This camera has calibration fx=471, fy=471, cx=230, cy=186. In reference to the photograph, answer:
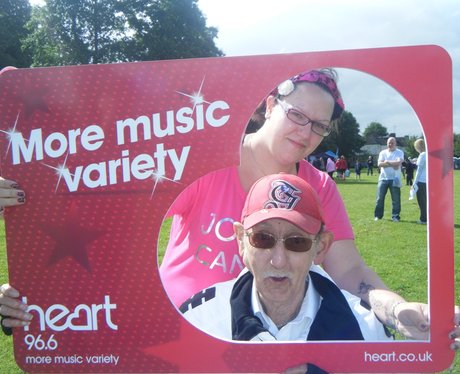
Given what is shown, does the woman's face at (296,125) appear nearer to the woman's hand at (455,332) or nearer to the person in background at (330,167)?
the person in background at (330,167)

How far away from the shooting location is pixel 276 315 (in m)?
2.04

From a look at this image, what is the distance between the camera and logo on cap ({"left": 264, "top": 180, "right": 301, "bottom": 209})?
1868 millimetres

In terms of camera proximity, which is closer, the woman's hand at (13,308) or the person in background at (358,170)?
the woman's hand at (13,308)

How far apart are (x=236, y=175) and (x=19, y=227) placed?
3.19 feet

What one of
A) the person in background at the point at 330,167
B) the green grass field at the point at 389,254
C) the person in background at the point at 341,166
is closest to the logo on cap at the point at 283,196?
the person in background at the point at 330,167

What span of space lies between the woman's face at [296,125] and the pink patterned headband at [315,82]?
0.02m

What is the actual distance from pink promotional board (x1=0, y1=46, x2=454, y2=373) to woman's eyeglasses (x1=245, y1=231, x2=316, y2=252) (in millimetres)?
331

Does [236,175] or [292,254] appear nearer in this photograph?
[292,254]

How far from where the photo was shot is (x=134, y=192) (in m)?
1.99

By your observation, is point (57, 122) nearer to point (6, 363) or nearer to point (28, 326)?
point (28, 326)

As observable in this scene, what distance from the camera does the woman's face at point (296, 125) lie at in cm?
197

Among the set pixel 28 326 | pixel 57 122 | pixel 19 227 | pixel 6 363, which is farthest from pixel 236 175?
pixel 6 363

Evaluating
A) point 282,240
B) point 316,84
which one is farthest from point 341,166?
point 282,240

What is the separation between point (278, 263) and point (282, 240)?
93 millimetres
